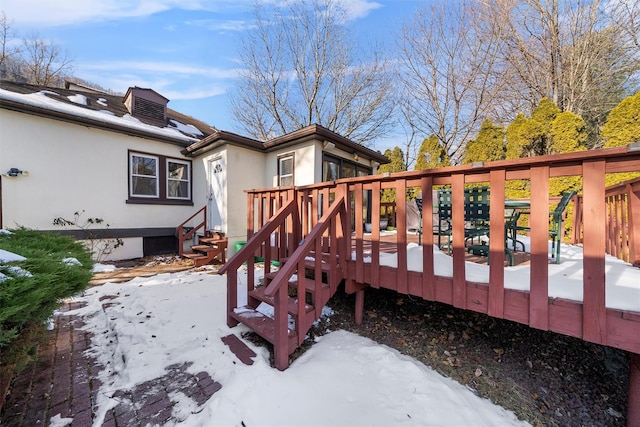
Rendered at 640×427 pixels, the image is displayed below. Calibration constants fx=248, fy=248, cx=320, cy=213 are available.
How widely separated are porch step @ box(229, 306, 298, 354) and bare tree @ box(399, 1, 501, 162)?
45.3ft

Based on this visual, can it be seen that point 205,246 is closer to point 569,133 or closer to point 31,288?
point 31,288

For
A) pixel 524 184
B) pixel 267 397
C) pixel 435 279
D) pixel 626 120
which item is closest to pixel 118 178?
pixel 267 397

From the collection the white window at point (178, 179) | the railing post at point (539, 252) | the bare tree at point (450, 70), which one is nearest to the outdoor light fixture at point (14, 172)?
the white window at point (178, 179)

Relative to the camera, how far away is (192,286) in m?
4.38

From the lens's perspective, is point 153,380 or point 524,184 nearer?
point 153,380

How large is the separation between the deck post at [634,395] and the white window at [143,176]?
942 centimetres

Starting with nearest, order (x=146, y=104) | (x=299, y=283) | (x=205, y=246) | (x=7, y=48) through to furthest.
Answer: (x=299, y=283) → (x=205, y=246) → (x=146, y=104) → (x=7, y=48)

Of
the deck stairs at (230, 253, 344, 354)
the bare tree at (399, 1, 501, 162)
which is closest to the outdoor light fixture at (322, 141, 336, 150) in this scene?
the deck stairs at (230, 253, 344, 354)

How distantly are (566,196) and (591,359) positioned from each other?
175 centimetres

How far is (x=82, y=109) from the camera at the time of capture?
664cm

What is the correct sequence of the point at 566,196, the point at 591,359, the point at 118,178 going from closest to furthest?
the point at 591,359
the point at 566,196
the point at 118,178

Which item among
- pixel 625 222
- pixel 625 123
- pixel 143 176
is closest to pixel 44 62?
pixel 143 176

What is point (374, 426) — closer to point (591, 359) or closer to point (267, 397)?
point (267, 397)

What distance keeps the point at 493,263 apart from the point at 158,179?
862 cm
